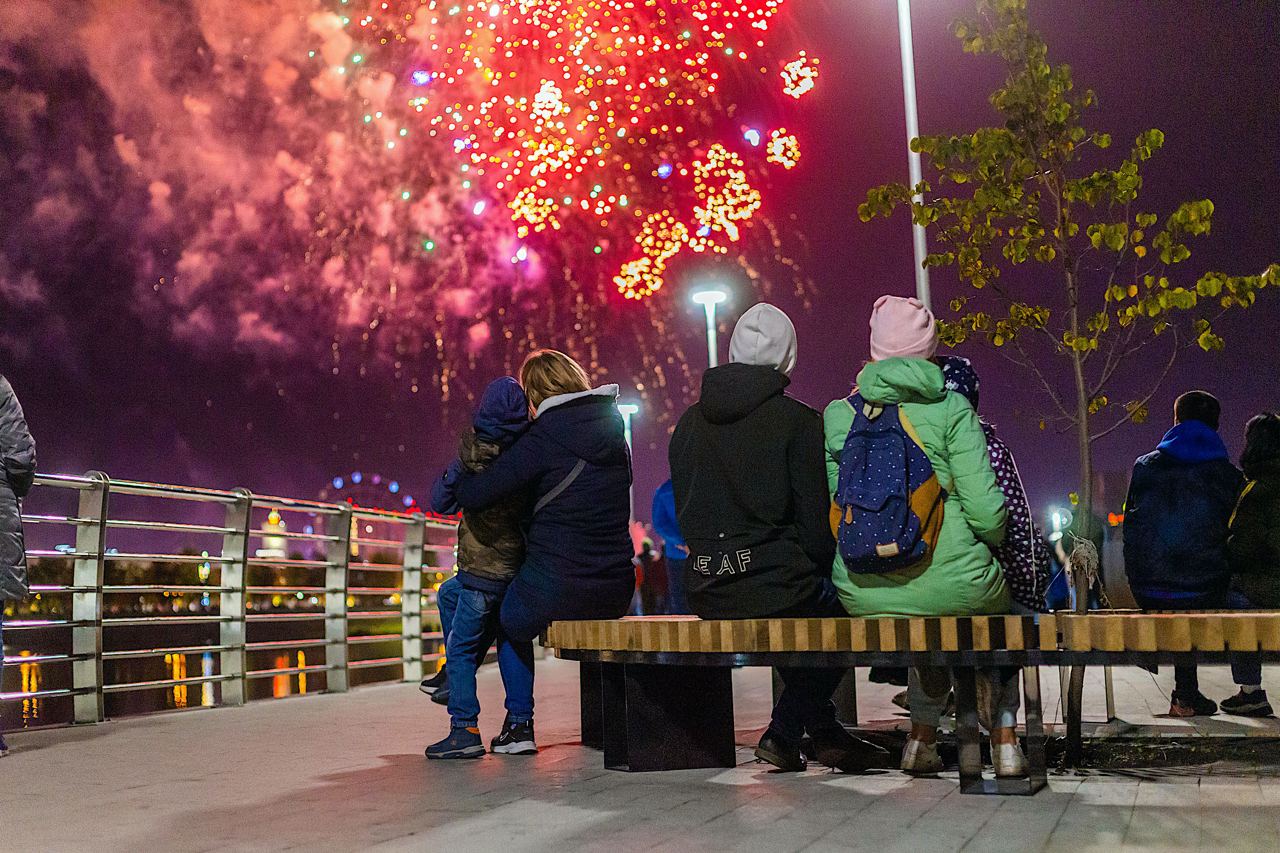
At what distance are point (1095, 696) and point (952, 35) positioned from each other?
4500 millimetres

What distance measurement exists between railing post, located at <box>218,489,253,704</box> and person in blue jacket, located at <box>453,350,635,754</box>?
4.60 meters

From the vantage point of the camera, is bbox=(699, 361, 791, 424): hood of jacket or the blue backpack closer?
the blue backpack

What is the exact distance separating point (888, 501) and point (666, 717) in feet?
4.90

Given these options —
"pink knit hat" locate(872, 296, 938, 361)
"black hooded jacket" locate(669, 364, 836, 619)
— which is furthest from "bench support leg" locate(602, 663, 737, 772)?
"pink knit hat" locate(872, 296, 938, 361)

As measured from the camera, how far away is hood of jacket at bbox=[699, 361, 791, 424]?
5.50 meters

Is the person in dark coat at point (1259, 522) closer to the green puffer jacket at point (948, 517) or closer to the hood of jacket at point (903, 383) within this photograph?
the green puffer jacket at point (948, 517)

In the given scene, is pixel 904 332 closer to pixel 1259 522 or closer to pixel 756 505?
pixel 756 505

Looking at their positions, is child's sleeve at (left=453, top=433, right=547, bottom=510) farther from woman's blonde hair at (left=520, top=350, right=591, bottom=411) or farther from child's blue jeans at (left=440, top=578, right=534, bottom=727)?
child's blue jeans at (left=440, top=578, right=534, bottom=727)

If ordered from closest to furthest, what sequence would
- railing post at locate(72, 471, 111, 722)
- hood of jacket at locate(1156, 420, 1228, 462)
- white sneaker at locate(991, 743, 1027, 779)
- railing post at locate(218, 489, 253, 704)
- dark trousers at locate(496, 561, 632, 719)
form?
white sneaker at locate(991, 743, 1027, 779), dark trousers at locate(496, 561, 632, 719), hood of jacket at locate(1156, 420, 1228, 462), railing post at locate(72, 471, 111, 722), railing post at locate(218, 489, 253, 704)

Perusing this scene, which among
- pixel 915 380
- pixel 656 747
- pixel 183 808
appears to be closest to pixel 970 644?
pixel 915 380

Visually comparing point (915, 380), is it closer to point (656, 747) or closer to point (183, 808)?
point (656, 747)

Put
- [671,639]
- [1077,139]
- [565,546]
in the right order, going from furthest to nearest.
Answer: [1077,139] → [565,546] → [671,639]

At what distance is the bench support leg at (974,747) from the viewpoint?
15.7 feet

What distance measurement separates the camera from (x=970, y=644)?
15.1ft
